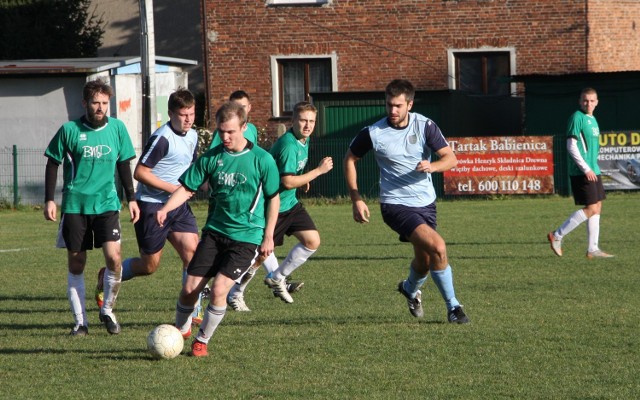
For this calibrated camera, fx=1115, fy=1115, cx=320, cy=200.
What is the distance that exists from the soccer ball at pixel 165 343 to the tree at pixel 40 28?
31.5 m

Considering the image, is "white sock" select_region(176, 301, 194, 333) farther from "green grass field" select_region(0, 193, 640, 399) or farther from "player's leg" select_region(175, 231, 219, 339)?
"green grass field" select_region(0, 193, 640, 399)

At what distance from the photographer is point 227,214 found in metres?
7.75

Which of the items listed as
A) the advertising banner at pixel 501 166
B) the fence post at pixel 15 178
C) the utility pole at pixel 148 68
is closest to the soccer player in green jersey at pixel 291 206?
the utility pole at pixel 148 68

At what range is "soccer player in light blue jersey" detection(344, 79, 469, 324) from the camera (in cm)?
888

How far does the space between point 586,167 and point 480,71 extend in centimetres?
1737

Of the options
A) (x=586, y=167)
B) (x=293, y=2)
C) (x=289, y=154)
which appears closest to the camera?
(x=289, y=154)

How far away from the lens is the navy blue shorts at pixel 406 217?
352 inches

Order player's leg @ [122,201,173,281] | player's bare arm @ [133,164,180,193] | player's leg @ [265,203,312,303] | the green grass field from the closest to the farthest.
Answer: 1. the green grass field
2. player's bare arm @ [133,164,180,193]
3. player's leg @ [122,201,173,281]
4. player's leg @ [265,203,312,303]

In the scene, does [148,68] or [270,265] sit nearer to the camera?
[270,265]

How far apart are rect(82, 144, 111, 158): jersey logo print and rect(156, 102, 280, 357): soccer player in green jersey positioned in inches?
Answer: 48.8

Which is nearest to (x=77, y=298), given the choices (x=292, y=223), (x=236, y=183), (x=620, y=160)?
(x=236, y=183)

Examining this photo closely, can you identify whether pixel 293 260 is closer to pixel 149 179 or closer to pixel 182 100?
pixel 149 179

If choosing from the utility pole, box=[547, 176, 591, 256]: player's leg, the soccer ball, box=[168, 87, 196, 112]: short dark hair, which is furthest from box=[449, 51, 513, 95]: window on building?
the soccer ball

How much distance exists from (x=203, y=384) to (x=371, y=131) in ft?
9.88
